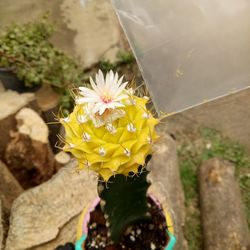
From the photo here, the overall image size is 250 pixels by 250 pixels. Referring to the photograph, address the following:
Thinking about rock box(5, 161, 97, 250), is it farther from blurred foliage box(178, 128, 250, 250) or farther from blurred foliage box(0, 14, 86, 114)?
blurred foliage box(0, 14, 86, 114)

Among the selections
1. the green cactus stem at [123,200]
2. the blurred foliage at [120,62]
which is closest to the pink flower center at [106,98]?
the green cactus stem at [123,200]

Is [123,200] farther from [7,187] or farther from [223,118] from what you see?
[223,118]

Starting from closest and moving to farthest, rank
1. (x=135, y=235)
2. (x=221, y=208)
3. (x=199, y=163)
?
(x=135, y=235), (x=221, y=208), (x=199, y=163)

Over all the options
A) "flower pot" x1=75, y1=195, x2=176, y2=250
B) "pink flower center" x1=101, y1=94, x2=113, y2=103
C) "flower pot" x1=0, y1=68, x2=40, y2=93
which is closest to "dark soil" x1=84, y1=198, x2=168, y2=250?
"flower pot" x1=75, y1=195, x2=176, y2=250

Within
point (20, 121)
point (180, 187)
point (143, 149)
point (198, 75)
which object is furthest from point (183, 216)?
point (143, 149)

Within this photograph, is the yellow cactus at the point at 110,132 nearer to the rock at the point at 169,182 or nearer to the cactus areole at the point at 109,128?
the cactus areole at the point at 109,128

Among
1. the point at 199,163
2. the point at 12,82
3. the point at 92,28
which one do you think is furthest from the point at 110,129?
the point at 92,28

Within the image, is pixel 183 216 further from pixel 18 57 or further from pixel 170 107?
pixel 18 57
